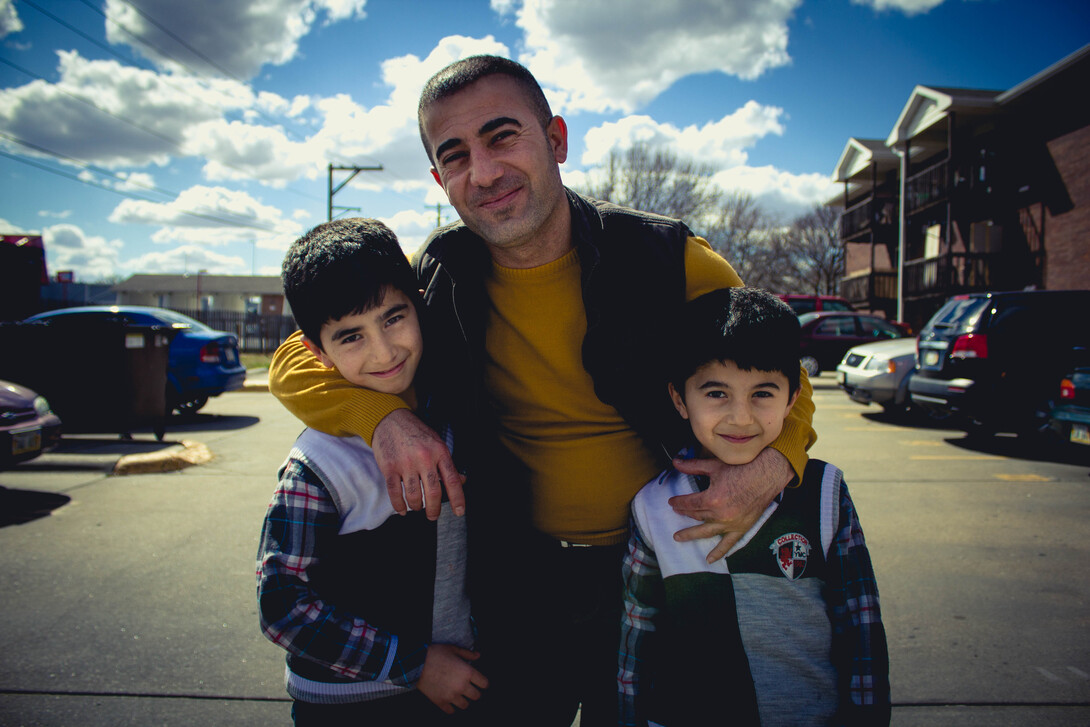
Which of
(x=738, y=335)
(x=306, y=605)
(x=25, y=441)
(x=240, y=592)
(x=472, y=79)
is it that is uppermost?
(x=472, y=79)

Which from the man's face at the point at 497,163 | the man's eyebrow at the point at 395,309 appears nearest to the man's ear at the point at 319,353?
the man's eyebrow at the point at 395,309

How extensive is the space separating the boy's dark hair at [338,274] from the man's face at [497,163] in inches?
10.4

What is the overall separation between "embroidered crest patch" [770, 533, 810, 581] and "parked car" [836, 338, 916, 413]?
8.49 meters

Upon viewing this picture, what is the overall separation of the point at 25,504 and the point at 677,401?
5.51m

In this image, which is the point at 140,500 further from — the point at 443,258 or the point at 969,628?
the point at 969,628

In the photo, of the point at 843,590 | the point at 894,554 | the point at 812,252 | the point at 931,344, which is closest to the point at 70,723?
the point at 843,590

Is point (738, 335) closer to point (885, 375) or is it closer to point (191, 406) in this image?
point (885, 375)

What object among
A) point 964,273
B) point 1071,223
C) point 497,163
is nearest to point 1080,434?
point 497,163

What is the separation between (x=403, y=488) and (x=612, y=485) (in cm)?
58

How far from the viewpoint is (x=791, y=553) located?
1.38 meters

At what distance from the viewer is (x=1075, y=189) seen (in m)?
14.9

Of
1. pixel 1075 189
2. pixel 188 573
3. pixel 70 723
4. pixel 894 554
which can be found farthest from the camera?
pixel 1075 189

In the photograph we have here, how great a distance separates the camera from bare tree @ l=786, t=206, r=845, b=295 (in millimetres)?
38938

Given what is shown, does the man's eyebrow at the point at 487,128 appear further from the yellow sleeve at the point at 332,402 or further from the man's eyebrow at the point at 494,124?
the yellow sleeve at the point at 332,402
